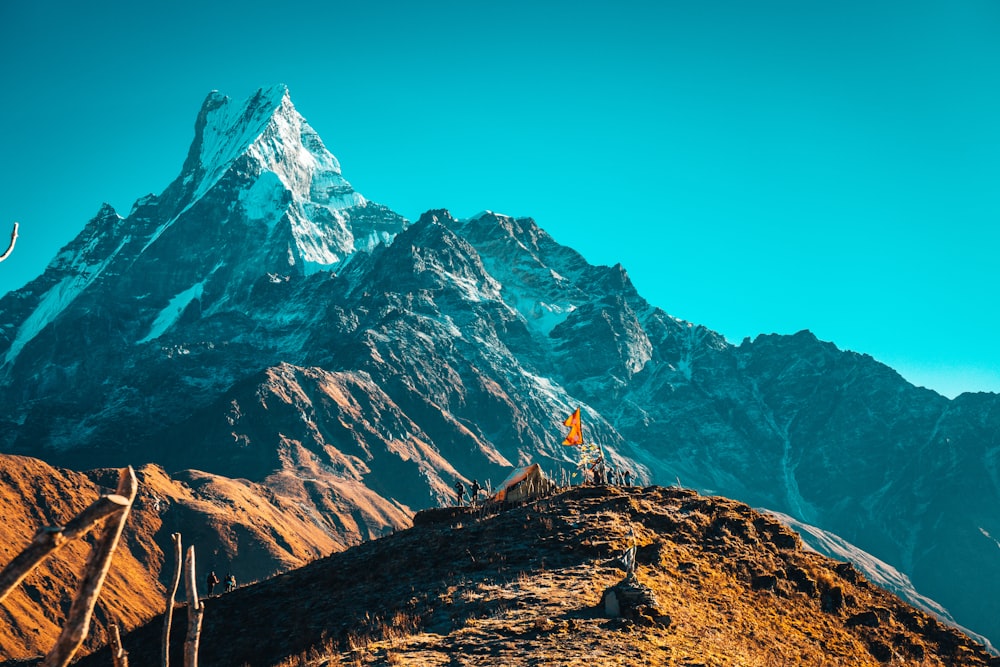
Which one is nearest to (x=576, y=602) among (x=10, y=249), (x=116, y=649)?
(x=116, y=649)

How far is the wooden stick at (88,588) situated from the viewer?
7.43 metres

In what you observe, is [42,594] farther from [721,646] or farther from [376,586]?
[721,646]

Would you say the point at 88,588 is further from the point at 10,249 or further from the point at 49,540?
the point at 10,249

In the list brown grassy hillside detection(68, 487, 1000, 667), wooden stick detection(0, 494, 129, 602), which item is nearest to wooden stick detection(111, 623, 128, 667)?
wooden stick detection(0, 494, 129, 602)

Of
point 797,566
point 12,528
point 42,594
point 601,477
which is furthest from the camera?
point 12,528

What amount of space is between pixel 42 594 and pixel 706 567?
157230 millimetres

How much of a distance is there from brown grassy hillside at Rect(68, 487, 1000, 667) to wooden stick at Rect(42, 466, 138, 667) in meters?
16.8

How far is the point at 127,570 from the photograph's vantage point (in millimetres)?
190875

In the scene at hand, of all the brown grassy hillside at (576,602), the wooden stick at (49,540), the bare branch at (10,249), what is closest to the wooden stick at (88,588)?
the wooden stick at (49,540)

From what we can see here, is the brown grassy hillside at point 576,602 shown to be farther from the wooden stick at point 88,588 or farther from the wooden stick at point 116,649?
the wooden stick at point 88,588

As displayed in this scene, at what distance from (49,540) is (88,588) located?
932 millimetres

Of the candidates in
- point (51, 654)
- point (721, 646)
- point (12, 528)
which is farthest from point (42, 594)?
point (51, 654)

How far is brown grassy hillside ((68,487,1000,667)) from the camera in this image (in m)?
25.9

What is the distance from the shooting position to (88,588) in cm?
760
